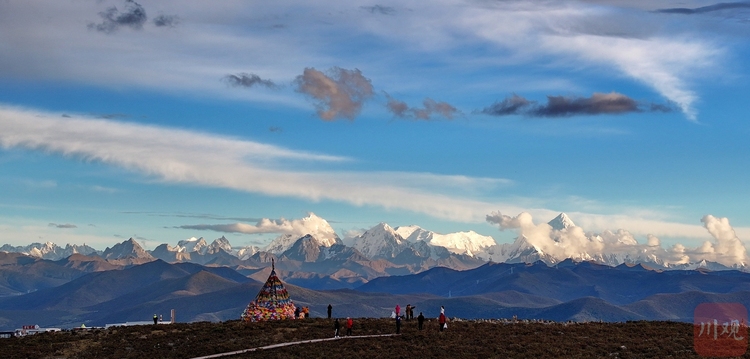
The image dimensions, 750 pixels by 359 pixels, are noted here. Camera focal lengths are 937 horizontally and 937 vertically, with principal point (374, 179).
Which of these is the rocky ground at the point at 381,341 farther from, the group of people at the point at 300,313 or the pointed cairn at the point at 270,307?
the group of people at the point at 300,313

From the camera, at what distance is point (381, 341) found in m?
92.3

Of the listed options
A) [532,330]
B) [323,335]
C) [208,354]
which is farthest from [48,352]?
[532,330]

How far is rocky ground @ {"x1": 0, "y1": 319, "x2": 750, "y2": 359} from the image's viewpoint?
87.5m

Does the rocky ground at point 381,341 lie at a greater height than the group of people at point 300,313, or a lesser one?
lesser

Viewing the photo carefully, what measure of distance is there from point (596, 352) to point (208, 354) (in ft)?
121

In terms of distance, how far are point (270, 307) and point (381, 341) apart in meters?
27.5

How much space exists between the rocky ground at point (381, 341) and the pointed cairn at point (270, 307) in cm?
917

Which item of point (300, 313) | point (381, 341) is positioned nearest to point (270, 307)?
point (300, 313)

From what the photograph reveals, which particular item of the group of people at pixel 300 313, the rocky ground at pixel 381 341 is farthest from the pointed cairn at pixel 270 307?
the rocky ground at pixel 381 341

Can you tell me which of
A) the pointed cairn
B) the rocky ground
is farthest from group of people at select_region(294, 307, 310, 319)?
the rocky ground

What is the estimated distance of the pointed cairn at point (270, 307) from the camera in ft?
379

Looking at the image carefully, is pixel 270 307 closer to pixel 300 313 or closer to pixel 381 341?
pixel 300 313

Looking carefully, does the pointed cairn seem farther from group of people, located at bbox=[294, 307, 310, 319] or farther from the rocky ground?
the rocky ground

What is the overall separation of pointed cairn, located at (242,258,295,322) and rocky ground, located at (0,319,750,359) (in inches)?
361
